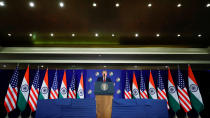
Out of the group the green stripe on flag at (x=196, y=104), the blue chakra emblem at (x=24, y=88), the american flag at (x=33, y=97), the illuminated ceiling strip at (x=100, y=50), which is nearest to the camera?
the green stripe on flag at (x=196, y=104)

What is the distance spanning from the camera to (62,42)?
6535mm

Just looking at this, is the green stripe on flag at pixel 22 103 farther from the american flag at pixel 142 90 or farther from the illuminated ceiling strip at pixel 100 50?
the american flag at pixel 142 90

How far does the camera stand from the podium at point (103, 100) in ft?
9.97

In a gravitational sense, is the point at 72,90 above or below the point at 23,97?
above

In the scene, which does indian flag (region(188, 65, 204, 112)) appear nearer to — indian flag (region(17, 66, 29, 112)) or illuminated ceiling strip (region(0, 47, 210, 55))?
illuminated ceiling strip (region(0, 47, 210, 55))

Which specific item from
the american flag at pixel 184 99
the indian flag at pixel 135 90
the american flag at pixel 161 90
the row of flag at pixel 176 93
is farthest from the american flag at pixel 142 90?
the american flag at pixel 184 99

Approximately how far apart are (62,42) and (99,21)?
2.63 m

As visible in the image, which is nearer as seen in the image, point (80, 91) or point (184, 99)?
point (184, 99)

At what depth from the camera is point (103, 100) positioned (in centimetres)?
315

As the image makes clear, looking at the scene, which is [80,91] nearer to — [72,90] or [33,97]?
[72,90]

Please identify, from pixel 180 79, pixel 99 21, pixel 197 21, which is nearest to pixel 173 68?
pixel 180 79

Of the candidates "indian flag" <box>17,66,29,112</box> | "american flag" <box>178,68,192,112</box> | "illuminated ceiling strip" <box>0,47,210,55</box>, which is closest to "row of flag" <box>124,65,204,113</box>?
"american flag" <box>178,68,192,112</box>

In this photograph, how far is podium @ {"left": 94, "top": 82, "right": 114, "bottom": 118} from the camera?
304cm

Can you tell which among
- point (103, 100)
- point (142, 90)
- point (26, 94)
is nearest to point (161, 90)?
point (142, 90)
